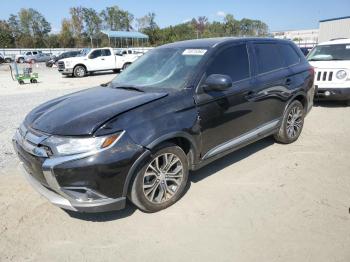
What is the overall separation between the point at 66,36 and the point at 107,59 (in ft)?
203

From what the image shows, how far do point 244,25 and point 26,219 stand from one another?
9741 cm

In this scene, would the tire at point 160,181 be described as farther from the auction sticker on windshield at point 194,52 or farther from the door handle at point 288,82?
the door handle at point 288,82

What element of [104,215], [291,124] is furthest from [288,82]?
[104,215]

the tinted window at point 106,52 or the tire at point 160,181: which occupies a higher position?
the tinted window at point 106,52

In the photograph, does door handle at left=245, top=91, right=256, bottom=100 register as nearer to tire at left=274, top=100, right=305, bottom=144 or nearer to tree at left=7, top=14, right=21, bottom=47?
tire at left=274, top=100, right=305, bottom=144

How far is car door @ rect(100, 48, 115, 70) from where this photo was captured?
2239cm

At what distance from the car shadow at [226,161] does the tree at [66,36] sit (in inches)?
3146

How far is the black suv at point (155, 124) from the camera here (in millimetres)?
3029

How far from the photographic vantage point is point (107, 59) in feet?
73.9

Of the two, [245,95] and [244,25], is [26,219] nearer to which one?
[245,95]

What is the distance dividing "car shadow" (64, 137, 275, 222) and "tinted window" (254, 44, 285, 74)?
1.35 metres

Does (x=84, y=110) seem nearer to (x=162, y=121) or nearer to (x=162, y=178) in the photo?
(x=162, y=121)

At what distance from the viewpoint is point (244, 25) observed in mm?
93125

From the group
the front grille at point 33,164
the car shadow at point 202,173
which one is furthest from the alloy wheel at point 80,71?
the front grille at point 33,164
